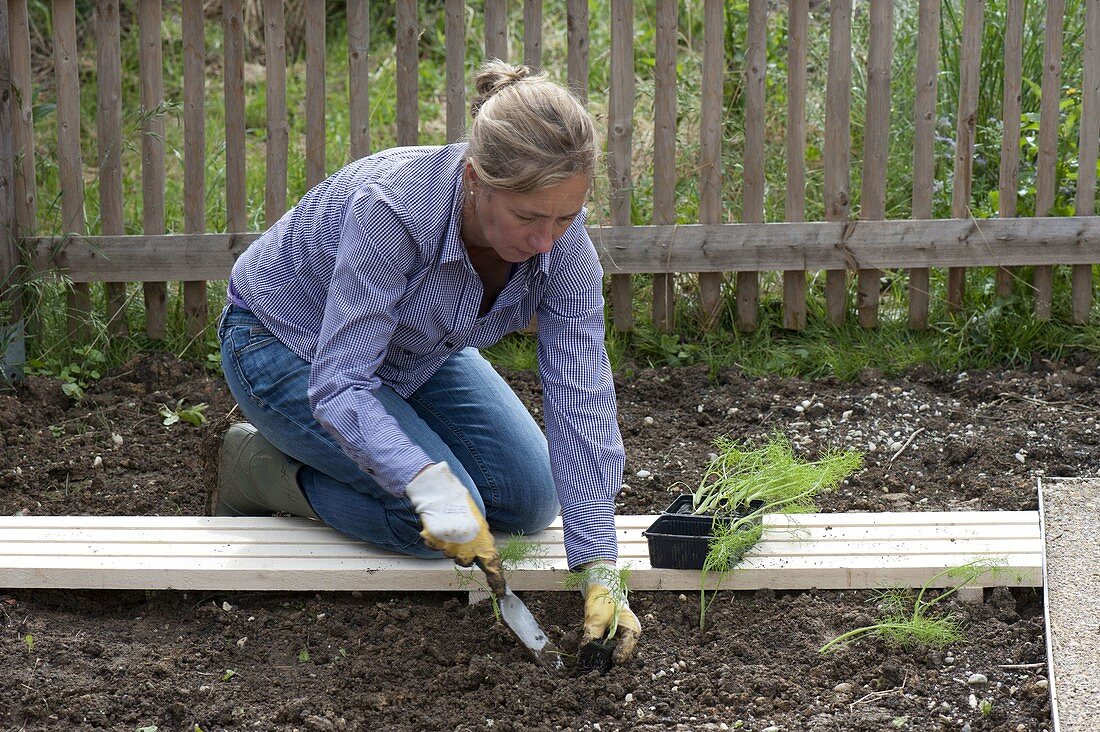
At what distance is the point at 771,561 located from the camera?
2844mm

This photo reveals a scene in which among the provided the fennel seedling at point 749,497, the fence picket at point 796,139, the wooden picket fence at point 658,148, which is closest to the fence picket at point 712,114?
the wooden picket fence at point 658,148

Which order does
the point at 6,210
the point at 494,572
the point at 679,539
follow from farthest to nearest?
the point at 6,210 → the point at 679,539 → the point at 494,572

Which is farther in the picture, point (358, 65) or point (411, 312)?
point (358, 65)

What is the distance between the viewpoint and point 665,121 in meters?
4.36

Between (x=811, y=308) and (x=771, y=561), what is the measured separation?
2.02 m

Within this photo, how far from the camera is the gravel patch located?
2.32 meters

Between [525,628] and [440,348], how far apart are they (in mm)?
706

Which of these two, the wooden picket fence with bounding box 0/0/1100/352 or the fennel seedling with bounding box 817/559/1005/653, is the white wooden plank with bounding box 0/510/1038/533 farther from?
the wooden picket fence with bounding box 0/0/1100/352

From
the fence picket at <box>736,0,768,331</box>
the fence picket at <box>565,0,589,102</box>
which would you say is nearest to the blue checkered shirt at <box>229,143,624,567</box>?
the fence picket at <box>565,0,589,102</box>

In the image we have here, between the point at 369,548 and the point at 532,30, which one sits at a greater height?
the point at 532,30

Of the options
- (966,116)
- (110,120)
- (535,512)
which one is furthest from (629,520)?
(110,120)

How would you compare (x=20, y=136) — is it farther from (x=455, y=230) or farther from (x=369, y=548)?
(x=455, y=230)

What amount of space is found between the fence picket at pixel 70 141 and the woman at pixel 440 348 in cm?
154

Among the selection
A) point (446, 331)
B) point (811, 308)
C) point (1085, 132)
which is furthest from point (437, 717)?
point (1085, 132)
